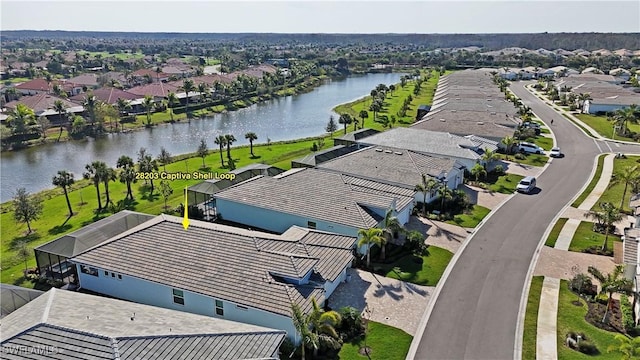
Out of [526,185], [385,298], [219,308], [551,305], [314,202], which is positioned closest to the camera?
[219,308]

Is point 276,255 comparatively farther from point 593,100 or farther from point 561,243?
point 593,100

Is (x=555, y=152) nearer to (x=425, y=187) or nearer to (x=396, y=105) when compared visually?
(x=425, y=187)

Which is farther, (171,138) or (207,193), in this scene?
(171,138)

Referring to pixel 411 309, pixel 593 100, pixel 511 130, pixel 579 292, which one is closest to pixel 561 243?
pixel 579 292

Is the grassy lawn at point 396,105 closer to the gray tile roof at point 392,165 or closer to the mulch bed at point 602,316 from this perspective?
the gray tile roof at point 392,165

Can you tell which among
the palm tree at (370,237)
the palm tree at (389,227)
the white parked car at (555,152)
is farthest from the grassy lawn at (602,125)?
the palm tree at (370,237)

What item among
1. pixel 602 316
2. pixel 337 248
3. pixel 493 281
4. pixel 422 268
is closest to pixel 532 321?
pixel 602 316
